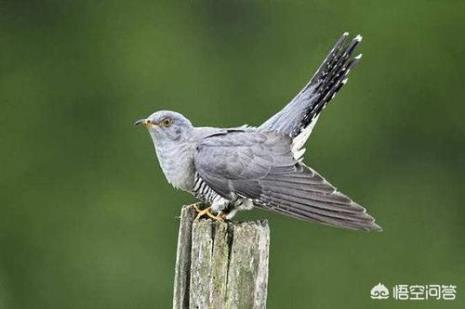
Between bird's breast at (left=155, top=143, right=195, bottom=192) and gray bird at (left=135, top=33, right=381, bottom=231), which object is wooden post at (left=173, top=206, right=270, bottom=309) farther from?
bird's breast at (left=155, top=143, right=195, bottom=192)

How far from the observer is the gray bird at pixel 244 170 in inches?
156

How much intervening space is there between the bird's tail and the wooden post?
0.83 feet

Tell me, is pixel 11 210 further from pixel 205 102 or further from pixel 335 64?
pixel 335 64

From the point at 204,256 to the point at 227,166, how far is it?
0.55 m

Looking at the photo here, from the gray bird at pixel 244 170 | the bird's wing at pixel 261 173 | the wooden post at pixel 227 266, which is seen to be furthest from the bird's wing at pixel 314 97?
the wooden post at pixel 227 266

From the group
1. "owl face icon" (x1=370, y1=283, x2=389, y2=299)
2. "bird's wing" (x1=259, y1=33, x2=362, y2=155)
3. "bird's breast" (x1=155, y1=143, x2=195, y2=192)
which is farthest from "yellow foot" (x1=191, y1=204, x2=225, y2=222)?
"owl face icon" (x1=370, y1=283, x2=389, y2=299)

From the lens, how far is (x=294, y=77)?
859 cm

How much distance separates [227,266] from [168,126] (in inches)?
32.8

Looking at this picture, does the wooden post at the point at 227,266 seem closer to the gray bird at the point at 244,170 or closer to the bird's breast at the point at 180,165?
the gray bird at the point at 244,170

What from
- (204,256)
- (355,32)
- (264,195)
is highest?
(355,32)

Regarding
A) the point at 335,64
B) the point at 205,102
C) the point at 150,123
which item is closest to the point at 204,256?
the point at 150,123

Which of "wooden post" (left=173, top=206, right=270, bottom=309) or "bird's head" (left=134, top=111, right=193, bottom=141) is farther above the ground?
"bird's head" (left=134, top=111, right=193, bottom=141)

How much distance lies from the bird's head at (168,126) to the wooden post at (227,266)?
0.64m

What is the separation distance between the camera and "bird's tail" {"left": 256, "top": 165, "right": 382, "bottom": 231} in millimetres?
3775
